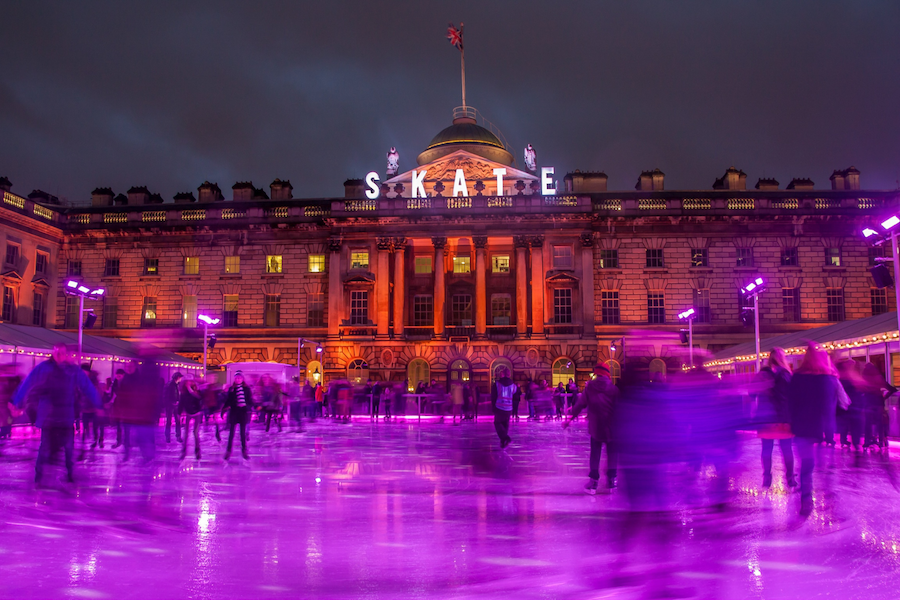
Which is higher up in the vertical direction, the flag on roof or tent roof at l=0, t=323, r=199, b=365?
the flag on roof

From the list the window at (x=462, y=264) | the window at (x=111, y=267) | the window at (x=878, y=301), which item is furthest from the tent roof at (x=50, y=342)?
the window at (x=878, y=301)

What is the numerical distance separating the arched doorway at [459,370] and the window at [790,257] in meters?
22.5

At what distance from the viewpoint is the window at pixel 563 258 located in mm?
48469

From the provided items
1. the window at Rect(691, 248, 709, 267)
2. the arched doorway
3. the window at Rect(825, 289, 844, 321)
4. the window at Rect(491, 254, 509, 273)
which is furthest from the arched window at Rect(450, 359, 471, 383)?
the window at Rect(825, 289, 844, 321)

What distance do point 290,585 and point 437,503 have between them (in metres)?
4.13

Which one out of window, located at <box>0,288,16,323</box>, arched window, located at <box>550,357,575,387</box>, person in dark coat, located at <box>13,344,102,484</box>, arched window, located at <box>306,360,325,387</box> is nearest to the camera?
person in dark coat, located at <box>13,344,102,484</box>

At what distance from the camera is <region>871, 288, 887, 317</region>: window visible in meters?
47.6

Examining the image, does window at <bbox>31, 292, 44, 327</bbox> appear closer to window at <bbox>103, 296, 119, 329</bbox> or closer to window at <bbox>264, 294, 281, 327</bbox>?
window at <bbox>103, 296, 119, 329</bbox>

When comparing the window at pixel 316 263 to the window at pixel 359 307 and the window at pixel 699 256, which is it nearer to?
the window at pixel 359 307

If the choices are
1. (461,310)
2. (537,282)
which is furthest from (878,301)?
(461,310)

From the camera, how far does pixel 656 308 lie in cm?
4816

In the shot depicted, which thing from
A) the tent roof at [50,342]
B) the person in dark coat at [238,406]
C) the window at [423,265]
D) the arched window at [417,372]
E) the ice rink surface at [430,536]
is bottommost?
the ice rink surface at [430,536]

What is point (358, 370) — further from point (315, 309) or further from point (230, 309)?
point (230, 309)

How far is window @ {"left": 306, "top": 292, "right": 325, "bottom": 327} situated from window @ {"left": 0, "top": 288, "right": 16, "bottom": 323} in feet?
62.4
